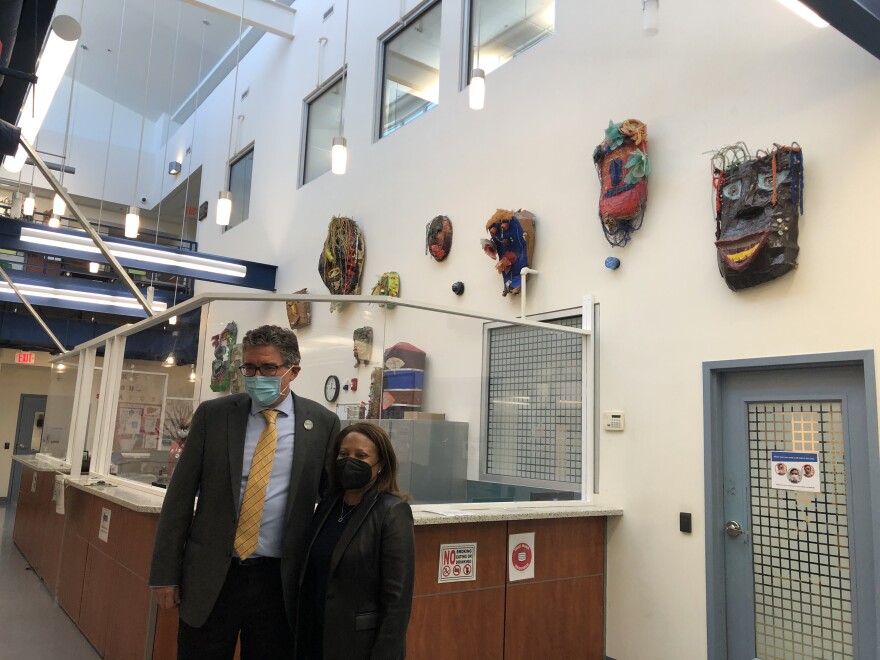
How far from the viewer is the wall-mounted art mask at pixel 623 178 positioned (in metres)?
4.44

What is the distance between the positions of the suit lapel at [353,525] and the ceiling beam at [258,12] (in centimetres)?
871

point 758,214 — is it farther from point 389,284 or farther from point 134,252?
point 134,252

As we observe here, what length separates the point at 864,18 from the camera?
2.94 metres

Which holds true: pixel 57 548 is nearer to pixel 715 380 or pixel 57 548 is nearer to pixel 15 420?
pixel 715 380

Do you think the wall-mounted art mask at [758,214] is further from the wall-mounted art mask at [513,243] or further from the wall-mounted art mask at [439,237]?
the wall-mounted art mask at [439,237]

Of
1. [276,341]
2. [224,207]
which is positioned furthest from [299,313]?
[224,207]

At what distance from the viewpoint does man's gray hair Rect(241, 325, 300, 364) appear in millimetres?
2465

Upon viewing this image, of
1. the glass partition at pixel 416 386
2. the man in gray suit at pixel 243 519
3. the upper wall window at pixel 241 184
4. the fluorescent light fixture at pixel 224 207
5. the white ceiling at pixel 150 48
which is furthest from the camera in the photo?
the white ceiling at pixel 150 48

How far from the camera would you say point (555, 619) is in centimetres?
408

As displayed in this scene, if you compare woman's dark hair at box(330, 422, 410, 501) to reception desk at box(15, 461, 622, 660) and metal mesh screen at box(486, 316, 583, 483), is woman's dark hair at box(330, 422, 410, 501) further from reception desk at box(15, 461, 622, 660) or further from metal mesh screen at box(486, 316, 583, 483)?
metal mesh screen at box(486, 316, 583, 483)

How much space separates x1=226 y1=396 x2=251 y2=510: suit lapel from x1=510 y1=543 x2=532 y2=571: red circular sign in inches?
79.6

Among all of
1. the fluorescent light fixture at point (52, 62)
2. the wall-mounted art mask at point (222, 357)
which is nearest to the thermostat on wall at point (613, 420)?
the wall-mounted art mask at point (222, 357)

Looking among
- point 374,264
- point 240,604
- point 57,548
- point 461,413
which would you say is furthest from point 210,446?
point 374,264

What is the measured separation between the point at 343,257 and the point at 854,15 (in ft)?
17.0
